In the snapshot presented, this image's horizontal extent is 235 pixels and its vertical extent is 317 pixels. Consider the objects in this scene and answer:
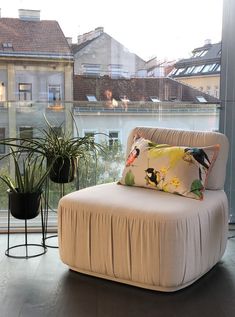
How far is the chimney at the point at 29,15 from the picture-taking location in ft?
11.3

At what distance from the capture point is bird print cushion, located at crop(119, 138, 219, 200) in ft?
8.86

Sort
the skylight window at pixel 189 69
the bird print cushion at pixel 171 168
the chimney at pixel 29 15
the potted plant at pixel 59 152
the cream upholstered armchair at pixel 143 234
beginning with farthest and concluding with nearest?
the skylight window at pixel 189 69
the chimney at pixel 29 15
the potted plant at pixel 59 152
the bird print cushion at pixel 171 168
the cream upholstered armchair at pixel 143 234

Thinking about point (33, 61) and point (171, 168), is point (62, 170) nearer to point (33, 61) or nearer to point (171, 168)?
point (171, 168)

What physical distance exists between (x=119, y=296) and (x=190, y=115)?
1.70 meters

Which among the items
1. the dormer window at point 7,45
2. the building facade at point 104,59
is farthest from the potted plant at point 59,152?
the dormer window at point 7,45

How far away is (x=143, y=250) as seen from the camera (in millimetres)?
2451

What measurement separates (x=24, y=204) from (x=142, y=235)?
0.85 m

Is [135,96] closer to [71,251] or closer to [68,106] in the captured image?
[68,106]

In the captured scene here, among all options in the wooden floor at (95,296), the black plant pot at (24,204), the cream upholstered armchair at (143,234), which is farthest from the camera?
the black plant pot at (24,204)

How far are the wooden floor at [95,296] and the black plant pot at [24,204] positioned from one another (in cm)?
31

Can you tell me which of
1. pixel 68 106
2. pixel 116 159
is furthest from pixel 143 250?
pixel 68 106

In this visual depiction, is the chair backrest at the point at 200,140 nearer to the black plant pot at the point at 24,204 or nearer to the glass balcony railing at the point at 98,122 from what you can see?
the glass balcony railing at the point at 98,122

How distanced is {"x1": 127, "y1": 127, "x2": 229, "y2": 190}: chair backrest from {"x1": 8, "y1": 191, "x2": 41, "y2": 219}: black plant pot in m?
0.72

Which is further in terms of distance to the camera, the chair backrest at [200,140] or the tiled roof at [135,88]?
the tiled roof at [135,88]
